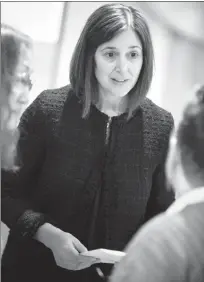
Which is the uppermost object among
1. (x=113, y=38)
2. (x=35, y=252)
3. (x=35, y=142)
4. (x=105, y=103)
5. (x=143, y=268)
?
(x=113, y=38)

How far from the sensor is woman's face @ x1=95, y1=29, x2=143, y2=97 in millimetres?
975

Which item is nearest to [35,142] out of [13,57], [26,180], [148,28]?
[26,180]

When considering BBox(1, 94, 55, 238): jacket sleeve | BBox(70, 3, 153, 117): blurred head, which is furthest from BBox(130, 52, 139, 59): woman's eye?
BBox(1, 94, 55, 238): jacket sleeve

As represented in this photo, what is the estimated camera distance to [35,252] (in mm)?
995

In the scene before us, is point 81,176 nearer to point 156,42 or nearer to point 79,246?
point 79,246

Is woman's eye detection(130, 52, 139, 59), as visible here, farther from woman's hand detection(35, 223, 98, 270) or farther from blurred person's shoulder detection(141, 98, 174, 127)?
woman's hand detection(35, 223, 98, 270)

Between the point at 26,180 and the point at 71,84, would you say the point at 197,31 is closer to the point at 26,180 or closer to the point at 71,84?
the point at 71,84

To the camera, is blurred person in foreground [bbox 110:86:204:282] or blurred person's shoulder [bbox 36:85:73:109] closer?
blurred person in foreground [bbox 110:86:204:282]

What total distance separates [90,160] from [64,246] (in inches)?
8.0

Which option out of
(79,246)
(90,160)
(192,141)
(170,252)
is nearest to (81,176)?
(90,160)

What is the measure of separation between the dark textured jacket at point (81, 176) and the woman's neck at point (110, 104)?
0.5 inches

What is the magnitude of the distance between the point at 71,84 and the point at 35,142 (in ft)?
0.53

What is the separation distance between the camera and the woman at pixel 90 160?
0.97 metres

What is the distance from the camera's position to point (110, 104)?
3.29 feet
